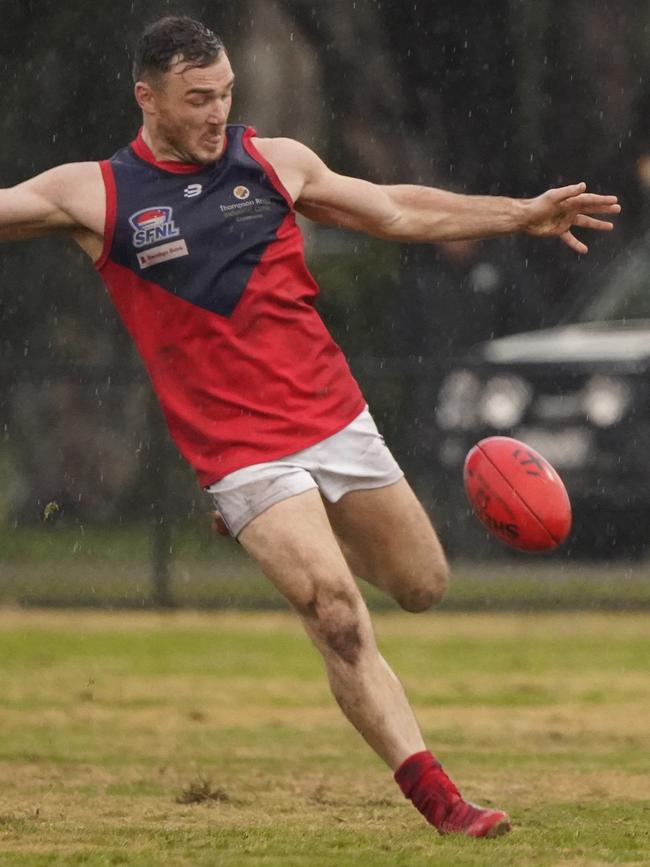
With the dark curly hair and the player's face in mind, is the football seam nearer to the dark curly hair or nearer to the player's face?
the player's face

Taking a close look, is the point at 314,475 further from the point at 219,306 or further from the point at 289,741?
the point at 289,741

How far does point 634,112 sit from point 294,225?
1287cm

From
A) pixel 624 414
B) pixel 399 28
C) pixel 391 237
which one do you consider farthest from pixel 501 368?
pixel 391 237

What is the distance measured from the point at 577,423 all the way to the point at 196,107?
8199mm

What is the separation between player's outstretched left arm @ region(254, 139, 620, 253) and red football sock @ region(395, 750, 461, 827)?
5.70 ft

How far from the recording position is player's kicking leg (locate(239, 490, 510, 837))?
6383 millimetres

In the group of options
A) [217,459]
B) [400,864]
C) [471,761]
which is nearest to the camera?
[400,864]

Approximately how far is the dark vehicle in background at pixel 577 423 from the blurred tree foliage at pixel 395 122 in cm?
334

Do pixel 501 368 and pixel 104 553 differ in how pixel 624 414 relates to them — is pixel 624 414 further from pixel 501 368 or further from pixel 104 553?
pixel 104 553

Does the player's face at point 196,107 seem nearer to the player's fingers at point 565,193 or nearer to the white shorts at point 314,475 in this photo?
the white shorts at point 314,475

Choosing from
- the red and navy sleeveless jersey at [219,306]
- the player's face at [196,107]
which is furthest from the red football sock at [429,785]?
the player's face at [196,107]

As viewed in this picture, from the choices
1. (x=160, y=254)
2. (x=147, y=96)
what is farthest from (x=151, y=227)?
(x=147, y=96)

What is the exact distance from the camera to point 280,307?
22.1 feet

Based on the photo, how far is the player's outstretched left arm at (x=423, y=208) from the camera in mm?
6922
